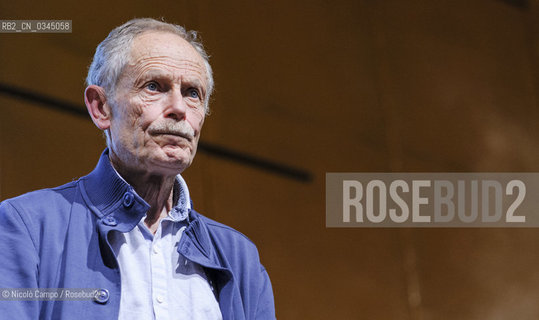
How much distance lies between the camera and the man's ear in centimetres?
143

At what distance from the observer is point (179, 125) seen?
1343mm

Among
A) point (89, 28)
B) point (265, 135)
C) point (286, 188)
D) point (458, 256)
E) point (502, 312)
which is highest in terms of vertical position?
point (89, 28)

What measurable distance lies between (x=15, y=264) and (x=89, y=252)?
0.40 feet

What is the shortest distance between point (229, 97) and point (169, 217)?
2.75 ft

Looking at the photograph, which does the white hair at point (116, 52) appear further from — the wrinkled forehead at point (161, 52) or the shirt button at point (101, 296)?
the shirt button at point (101, 296)

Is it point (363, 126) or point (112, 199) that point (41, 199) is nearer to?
point (112, 199)

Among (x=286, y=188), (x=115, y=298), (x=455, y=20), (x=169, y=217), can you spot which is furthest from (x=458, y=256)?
(x=115, y=298)

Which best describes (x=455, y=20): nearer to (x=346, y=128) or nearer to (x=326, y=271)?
(x=346, y=128)

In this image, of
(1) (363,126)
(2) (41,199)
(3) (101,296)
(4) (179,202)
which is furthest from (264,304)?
(1) (363,126)

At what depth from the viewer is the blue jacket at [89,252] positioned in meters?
1.18

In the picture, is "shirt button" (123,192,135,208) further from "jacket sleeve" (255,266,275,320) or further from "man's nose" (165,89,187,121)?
"jacket sleeve" (255,266,275,320)

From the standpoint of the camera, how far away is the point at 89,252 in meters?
1.25

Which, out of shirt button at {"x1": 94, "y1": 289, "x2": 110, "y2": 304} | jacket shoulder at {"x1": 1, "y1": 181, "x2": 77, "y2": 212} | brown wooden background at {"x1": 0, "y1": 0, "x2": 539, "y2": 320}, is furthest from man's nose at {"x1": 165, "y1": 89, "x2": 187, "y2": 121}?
brown wooden background at {"x1": 0, "y1": 0, "x2": 539, "y2": 320}

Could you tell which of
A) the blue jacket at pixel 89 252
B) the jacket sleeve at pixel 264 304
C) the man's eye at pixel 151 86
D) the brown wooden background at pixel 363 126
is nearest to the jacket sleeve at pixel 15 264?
the blue jacket at pixel 89 252
